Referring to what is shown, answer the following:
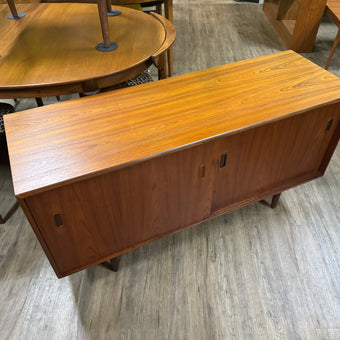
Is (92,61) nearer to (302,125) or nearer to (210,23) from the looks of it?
(302,125)

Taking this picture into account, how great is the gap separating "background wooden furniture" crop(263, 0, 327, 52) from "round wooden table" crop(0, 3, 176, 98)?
1850 mm

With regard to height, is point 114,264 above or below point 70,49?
below

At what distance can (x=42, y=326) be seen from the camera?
1227 mm

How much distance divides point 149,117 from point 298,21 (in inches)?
99.6

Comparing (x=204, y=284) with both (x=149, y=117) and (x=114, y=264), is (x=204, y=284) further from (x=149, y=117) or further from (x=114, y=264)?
(x=149, y=117)

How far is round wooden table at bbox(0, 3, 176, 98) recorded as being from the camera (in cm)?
125

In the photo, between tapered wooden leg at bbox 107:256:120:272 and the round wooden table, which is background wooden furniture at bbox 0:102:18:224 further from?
tapered wooden leg at bbox 107:256:120:272

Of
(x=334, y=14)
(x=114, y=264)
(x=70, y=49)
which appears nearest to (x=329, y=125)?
(x=114, y=264)

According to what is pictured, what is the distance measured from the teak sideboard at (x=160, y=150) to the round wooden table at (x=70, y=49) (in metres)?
0.13

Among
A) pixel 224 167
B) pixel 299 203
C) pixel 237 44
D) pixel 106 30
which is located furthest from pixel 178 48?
pixel 224 167

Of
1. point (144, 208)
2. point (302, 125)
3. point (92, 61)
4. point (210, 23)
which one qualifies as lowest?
point (210, 23)

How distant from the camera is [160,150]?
3.22 feet

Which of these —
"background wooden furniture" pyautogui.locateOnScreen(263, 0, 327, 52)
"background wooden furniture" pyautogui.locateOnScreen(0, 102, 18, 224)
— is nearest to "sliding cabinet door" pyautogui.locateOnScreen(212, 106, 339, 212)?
"background wooden furniture" pyautogui.locateOnScreen(0, 102, 18, 224)

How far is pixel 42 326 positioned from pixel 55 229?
50 cm
